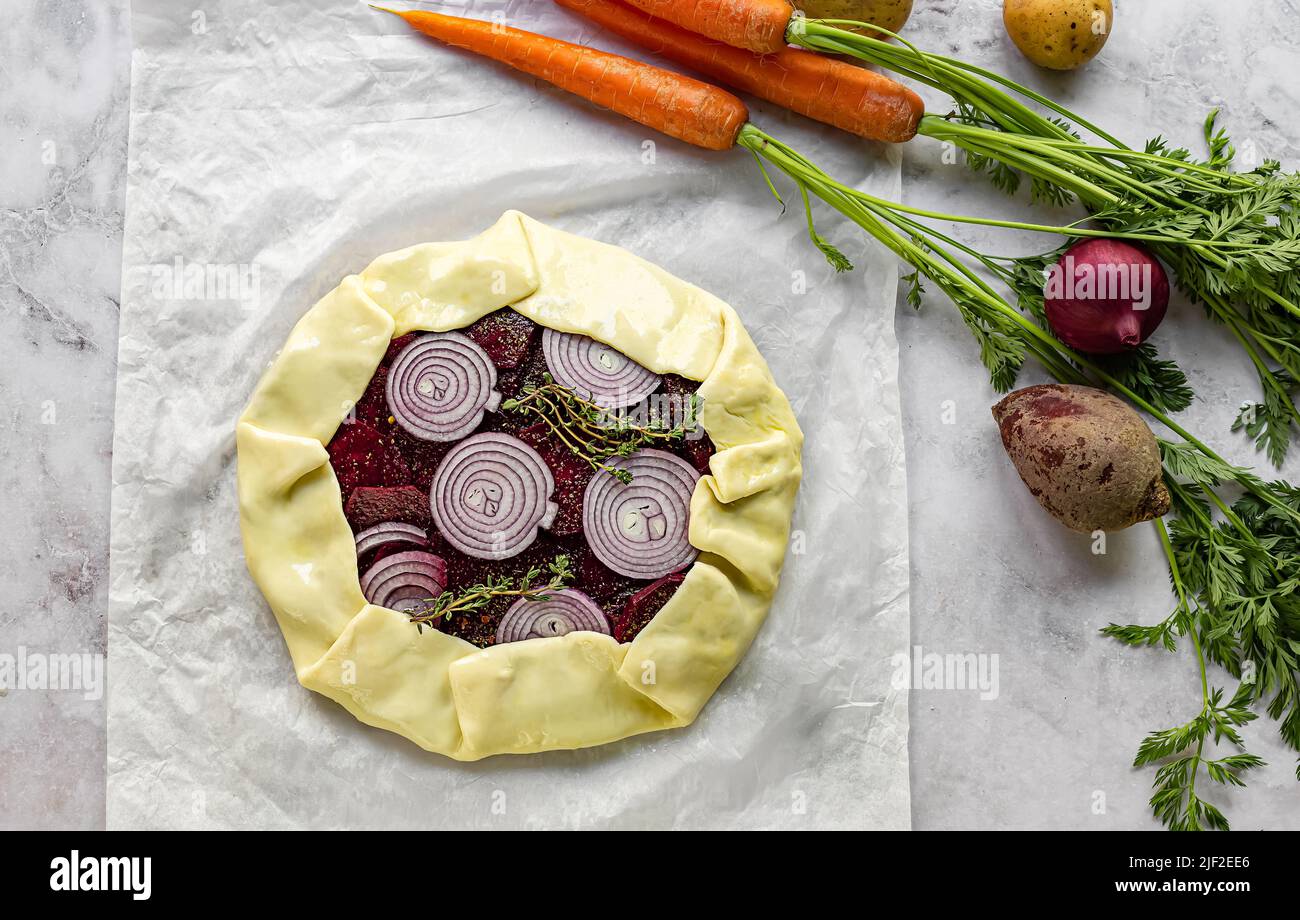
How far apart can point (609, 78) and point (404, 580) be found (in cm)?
154

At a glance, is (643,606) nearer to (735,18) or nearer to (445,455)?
(445,455)

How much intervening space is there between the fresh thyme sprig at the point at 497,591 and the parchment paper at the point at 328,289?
1.43 ft

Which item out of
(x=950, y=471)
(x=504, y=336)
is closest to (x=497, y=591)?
(x=504, y=336)

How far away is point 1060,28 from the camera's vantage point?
2957 millimetres

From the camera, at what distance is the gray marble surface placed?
9.73 ft

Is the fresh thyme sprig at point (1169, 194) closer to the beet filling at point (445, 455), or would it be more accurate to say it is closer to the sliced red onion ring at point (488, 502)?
the beet filling at point (445, 455)

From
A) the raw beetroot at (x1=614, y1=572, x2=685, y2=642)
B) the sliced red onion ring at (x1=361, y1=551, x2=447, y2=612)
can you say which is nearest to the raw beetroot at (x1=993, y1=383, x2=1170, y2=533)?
the raw beetroot at (x1=614, y1=572, x2=685, y2=642)

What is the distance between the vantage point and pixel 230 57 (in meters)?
2.94

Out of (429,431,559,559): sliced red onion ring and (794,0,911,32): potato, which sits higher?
(794,0,911,32): potato

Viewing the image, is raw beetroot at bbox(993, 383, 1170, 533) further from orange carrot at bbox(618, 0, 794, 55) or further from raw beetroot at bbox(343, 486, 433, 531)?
raw beetroot at bbox(343, 486, 433, 531)

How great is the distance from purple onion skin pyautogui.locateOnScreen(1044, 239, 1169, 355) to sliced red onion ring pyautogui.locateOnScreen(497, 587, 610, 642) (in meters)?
1.54

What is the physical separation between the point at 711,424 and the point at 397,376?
2.78 ft

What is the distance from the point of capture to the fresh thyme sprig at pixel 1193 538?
2902 mm

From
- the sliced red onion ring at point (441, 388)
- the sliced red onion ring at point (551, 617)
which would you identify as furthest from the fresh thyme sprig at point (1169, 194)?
the sliced red onion ring at point (551, 617)
